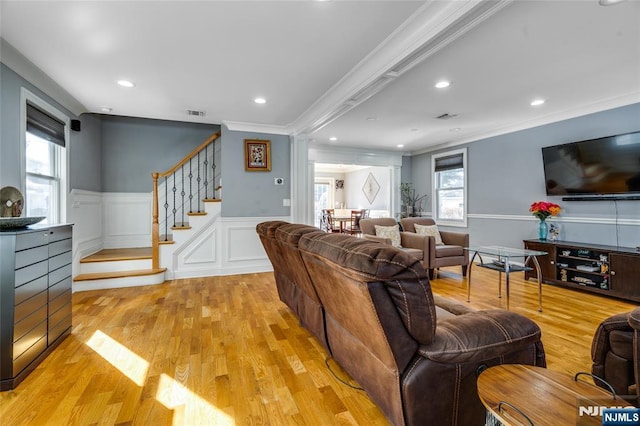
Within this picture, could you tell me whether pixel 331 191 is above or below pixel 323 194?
above

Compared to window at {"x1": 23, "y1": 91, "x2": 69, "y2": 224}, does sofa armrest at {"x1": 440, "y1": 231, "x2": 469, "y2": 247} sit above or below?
below

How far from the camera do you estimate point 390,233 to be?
4.66m

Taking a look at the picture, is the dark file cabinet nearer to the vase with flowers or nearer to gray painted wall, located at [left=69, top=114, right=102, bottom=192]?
gray painted wall, located at [left=69, top=114, right=102, bottom=192]

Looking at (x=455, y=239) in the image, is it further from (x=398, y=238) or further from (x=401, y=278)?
(x=401, y=278)

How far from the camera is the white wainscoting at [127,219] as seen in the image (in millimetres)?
4957

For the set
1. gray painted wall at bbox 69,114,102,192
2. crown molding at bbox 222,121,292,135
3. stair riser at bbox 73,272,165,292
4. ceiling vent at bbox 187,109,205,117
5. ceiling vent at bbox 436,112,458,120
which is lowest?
stair riser at bbox 73,272,165,292

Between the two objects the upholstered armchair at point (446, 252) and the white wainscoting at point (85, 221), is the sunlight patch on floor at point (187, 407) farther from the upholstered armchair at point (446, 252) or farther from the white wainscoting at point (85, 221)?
the upholstered armchair at point (446, 252)

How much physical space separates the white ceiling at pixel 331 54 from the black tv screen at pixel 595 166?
0.51m

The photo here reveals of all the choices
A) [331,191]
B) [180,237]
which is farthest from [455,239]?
[331,191]

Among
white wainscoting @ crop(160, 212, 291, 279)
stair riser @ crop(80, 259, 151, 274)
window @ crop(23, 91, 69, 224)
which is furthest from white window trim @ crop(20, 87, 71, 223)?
white wainscoting @ crop(160, 212, 291, 279)

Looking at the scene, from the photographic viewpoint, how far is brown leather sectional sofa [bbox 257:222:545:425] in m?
1.15

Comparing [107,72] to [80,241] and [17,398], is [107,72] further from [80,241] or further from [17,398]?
[17,398]

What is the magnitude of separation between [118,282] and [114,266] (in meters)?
0.27

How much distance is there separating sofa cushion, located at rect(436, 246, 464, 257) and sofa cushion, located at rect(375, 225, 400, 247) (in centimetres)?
60
